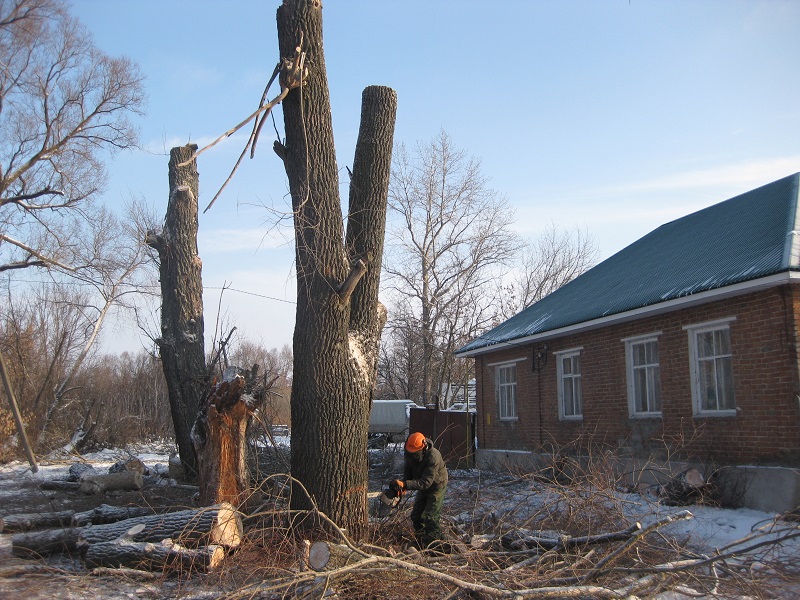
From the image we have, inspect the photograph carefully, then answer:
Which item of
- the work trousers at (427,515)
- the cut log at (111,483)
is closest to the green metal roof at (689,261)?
the work trousers at (427,515)

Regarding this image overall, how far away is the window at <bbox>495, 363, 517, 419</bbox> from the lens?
18625mm

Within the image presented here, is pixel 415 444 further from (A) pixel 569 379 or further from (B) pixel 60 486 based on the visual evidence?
(B) pixel 60 486

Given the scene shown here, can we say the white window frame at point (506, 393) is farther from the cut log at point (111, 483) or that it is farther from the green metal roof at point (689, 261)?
the cut log at point (111, 483)

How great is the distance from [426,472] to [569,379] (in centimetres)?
899

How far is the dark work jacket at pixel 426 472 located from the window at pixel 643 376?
658 centimetres

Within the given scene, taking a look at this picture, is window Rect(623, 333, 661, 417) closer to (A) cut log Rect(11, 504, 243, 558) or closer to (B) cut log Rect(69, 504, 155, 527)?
(A) cut log Rect(11, 504, 243, 558)

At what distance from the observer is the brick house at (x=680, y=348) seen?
10.4 meters

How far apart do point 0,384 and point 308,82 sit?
64.6 ft

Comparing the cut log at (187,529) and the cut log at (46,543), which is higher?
the cut log at (187,529)

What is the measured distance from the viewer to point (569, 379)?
1606 centimetres

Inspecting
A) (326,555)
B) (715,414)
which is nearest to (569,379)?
(715,414)

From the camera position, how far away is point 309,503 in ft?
23.6

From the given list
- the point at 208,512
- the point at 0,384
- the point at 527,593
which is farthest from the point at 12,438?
the point at 527,593

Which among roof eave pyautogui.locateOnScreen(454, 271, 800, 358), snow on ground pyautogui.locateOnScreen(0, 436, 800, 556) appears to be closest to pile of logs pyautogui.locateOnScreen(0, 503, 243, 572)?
snow on ground pyautogui.locateOnScreen(0, 436, 800, 556)
